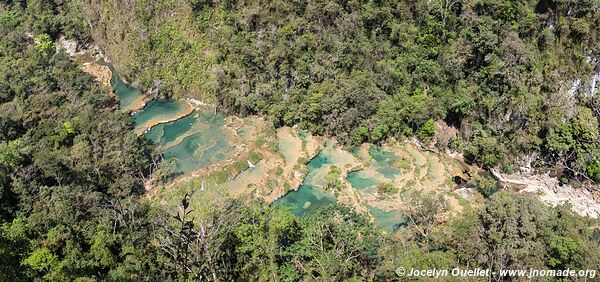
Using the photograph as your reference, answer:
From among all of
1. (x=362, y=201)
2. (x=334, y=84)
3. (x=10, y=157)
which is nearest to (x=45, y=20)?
(x=10, y=157)

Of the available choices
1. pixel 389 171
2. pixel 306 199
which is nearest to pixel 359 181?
pixel 389 171

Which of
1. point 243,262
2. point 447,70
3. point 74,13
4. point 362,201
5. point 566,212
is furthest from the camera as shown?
point 74,13

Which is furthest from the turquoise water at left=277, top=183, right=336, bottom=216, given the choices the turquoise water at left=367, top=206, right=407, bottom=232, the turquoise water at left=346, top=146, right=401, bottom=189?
the turquoise water at left=367, top=206, right=407, bottom=232

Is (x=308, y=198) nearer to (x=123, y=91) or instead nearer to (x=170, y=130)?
(x=170, y=130)

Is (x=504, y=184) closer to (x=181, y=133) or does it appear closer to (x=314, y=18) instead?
(x=314, y=18)

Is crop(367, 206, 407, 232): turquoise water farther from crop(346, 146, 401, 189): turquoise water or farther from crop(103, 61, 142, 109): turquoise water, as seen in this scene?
crop(103, 61, 142, 109): turquoise water

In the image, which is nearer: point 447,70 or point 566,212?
point 566,212
